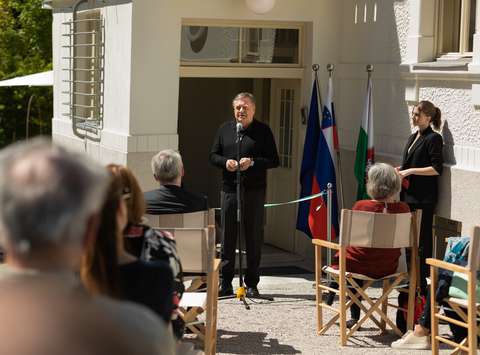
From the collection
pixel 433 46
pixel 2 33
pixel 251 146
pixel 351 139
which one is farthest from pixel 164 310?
pixel 2 33

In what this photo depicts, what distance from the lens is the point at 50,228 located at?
6.97 ft

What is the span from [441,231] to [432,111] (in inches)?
50.6

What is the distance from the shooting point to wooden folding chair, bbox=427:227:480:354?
6316 millimetres

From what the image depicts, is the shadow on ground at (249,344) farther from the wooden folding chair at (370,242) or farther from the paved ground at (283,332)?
the wooden folding chair at (370,242)

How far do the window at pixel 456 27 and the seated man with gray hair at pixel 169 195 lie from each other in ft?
11.0

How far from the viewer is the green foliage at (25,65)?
80.6 feet

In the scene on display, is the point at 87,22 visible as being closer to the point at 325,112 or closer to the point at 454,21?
the point at 325,112

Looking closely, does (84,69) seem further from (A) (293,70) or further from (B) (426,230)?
(B) (426,230)

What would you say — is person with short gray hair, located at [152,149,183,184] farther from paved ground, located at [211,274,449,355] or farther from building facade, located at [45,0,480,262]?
building facade, located at [45,0,480,262]

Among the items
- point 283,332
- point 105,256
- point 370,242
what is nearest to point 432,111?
point 370,242

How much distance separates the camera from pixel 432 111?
9133mm

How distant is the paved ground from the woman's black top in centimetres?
425

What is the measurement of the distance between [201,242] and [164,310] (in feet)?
10.4

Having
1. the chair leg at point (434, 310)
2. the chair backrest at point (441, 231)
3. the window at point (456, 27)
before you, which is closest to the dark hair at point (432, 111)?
the window at point (456, 27)
